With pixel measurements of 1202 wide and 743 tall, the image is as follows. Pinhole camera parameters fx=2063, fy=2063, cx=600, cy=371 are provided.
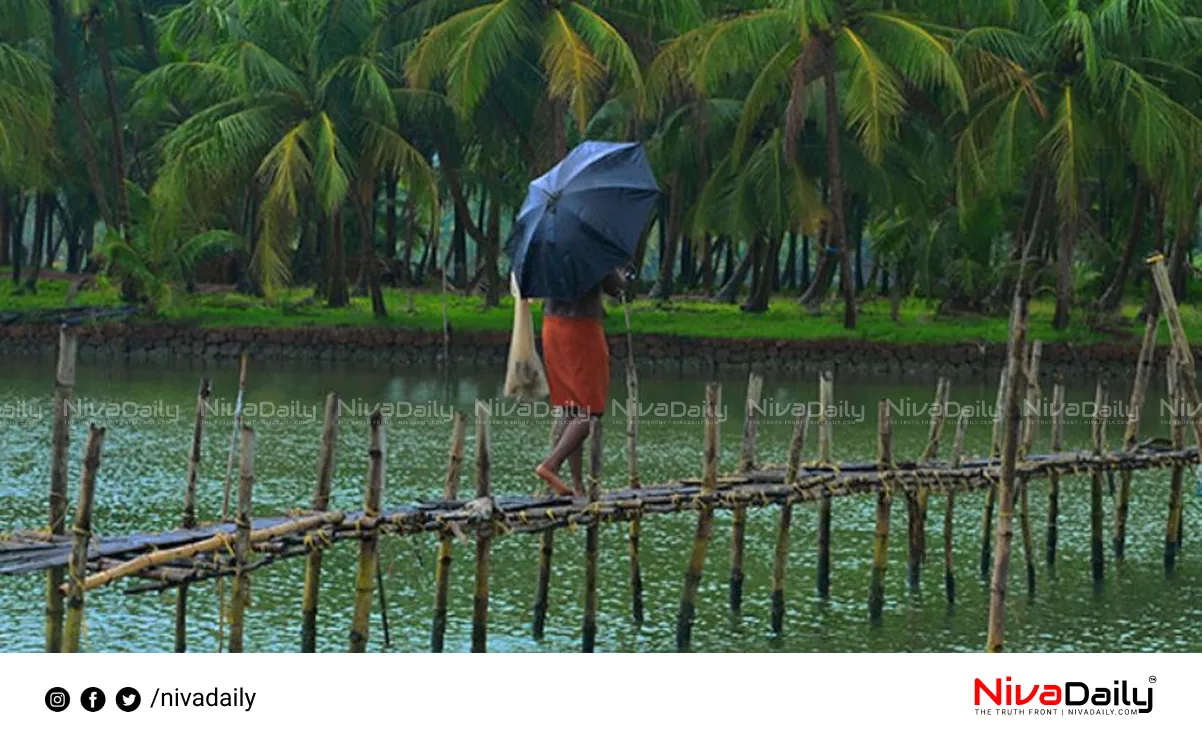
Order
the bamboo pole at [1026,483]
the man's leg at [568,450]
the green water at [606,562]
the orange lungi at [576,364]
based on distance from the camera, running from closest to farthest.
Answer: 1. the man's leg at [568,450]
2. the orange lungi at [576,364]
3. the green water at [606,562]
4. the bamboo pole at [1026,483]

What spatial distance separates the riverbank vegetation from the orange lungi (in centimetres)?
1837

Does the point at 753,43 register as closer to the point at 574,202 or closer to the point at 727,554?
the point at 727,554

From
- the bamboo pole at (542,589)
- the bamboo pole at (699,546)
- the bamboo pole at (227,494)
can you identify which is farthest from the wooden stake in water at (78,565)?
the bamboo pole at (699,546)

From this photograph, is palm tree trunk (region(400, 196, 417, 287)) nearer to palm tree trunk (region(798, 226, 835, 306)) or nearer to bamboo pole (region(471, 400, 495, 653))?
palm tree trunk (region(798, 226, 835, 306))

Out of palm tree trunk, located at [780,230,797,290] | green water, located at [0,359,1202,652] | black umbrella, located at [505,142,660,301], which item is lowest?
green water, located at [0,359,1202,652]

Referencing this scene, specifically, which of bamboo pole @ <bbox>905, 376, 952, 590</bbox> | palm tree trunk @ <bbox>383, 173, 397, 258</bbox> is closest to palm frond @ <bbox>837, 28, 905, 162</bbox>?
palm tree trunk @ <bbox>383, 173, 397, 258</bbox>

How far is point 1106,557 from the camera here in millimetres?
18344

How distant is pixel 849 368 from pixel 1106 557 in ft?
56.4

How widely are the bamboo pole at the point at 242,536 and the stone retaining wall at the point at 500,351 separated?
24291 mm

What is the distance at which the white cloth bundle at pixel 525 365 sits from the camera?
1344 cm

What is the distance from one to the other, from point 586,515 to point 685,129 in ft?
83.3
